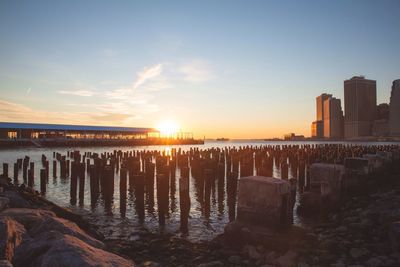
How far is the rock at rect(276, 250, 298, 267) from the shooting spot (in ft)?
19.9

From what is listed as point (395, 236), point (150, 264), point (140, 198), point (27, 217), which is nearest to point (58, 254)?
point (150, 264)

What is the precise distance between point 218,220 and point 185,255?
448 centimetres

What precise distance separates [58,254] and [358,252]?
567 cm

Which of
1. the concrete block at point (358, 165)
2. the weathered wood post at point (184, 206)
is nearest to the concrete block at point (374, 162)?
the concrete block at point (358, 165)

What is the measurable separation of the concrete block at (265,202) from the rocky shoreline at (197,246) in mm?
412

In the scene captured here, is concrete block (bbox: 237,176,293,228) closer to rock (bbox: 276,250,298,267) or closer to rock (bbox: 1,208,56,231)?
rock (bbox: 276,250,298,267)

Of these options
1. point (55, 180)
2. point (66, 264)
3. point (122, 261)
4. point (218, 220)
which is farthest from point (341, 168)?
point (55, 180)

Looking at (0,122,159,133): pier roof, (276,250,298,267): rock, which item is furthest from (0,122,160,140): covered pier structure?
(276,250,298,267): rock

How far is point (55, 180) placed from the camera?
21500 mm

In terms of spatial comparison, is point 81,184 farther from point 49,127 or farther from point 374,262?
point 49,127

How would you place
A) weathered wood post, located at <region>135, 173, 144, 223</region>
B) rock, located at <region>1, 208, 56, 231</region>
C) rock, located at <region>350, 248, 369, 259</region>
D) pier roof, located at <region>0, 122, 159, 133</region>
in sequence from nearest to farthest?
rock, located at <region>350, 248, 369, 259</region>, rock, located at <region>1, 208, 56, 231</region>, weathered wood post, located at <region>135, 173, 144, 223</region>, pier roof, located at <region>0, 122, 159, 133</region>

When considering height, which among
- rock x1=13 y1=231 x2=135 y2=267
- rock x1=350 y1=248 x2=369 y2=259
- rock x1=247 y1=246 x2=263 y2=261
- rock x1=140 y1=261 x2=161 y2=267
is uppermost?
rock x1=13 y1=231 x2=135 y2=267

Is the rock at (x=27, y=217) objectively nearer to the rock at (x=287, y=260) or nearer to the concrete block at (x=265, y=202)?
the concrete block at (x=265, y=202)

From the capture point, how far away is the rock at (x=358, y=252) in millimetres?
6203
